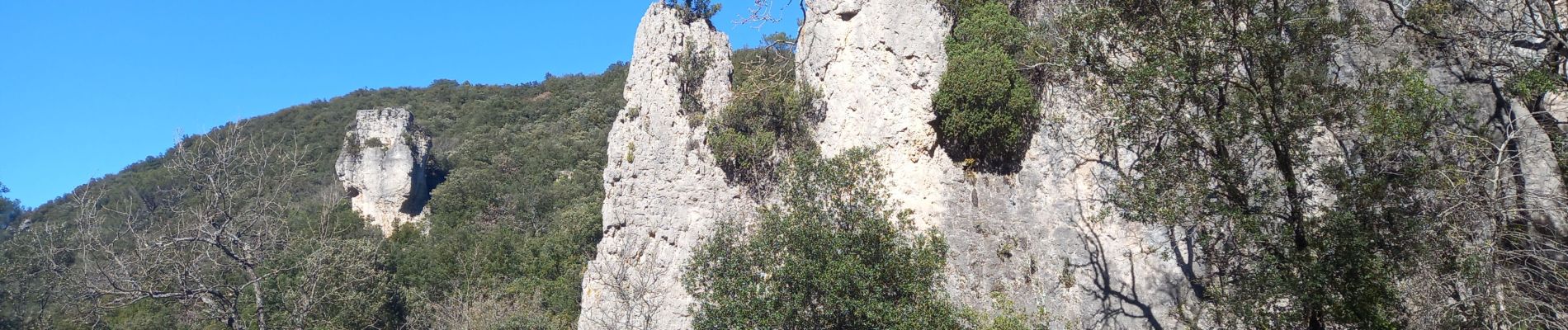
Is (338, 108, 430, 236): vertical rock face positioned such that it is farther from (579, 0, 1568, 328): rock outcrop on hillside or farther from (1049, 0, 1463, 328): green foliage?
(1049, 0, 1463, 328): green foliage

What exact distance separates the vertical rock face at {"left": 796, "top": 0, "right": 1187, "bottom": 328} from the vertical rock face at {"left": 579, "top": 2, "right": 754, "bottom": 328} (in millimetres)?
2091

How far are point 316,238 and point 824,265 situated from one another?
9.29m

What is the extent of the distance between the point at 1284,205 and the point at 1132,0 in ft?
9.19

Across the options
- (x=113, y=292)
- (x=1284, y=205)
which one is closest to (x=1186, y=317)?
(x=1284, y=205)

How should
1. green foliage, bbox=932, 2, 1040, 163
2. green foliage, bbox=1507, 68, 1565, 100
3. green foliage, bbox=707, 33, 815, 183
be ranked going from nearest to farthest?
1. green foliage, bbox=1507, 68, 1565, 100
2. green foliage, bbox=932, 2, 1040, 163
3. green foliage, bbox=707, 33, 815, 183

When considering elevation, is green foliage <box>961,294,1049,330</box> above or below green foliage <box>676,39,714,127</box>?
below

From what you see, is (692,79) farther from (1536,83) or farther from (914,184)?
(1536,83)

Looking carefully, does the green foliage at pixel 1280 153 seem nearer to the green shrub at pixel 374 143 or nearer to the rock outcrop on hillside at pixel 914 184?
the rock outcrop on hillside at pixel 914 184

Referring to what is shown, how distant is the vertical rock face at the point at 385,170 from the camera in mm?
40906

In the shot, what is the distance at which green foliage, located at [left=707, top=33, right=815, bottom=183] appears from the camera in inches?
635

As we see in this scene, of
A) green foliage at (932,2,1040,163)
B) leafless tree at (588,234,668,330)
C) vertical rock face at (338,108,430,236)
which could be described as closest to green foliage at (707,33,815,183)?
leafless tree at (588,234,668,330)

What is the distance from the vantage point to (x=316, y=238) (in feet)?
52.9

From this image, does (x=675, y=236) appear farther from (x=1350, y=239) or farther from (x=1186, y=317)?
(x=1350, y=239)

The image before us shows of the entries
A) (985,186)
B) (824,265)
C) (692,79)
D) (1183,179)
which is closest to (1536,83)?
(1183,179)
